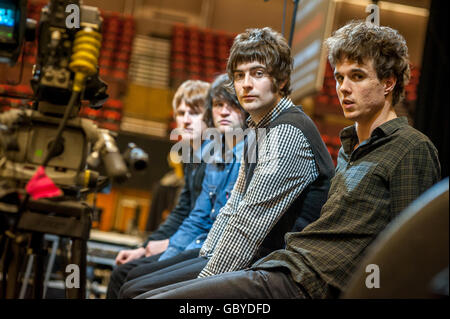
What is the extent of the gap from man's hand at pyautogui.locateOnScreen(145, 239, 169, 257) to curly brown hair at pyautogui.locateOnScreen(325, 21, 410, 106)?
1.42 meters

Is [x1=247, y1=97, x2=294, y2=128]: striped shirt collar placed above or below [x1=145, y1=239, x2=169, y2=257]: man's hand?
above

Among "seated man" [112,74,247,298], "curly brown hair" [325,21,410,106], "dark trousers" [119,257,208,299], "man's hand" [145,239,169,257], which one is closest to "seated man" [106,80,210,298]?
"man's hand" [145,239,169,257]

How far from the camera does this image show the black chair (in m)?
0.62

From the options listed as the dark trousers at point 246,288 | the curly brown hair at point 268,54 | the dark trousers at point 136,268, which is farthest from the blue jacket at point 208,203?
the dark trousers at point 246,288

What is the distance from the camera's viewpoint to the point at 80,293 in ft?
4.05

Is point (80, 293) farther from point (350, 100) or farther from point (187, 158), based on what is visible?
point (187, 158)

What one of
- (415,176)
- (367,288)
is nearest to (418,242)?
(367,288)

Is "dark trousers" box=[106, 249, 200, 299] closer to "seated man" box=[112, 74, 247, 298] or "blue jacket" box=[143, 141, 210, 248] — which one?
"seated man" box=[112, 74, 247, 298]

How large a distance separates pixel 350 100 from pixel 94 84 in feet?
2.25

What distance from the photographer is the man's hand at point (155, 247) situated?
8.23 ft

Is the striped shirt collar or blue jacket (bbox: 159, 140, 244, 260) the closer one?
the striped shirt collar

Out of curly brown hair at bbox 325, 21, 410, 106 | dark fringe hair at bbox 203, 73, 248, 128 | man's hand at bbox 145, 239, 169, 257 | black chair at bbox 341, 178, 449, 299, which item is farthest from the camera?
man's hand at bbox 145, 239, 169, 257

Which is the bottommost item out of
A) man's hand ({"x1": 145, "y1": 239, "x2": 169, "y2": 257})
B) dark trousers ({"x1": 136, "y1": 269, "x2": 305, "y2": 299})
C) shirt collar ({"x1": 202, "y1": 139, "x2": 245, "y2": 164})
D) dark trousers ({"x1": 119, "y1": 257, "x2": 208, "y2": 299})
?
man's hand ({"x1": 145, "y1": 239, "x2": 169, "y2": 257})

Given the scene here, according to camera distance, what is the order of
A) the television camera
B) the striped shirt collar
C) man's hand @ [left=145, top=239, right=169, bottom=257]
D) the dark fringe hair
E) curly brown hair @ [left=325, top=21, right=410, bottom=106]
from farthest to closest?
1. man's hand @ [left=145, top=239, right=169, bottom=257]
2. the dark fringe hair
3. the striped shirt collar
4. curly brown hair @ [left=325, top=21, right=410, bottom=106]
5. the television camera
